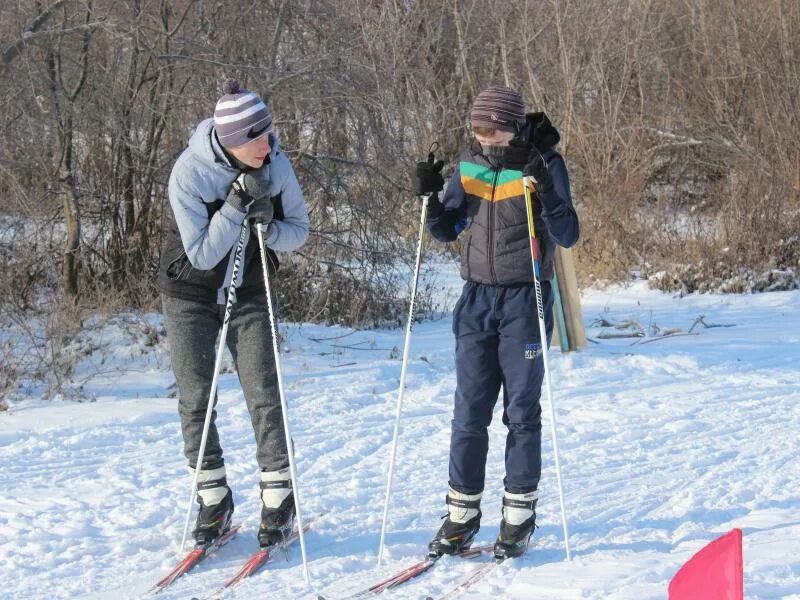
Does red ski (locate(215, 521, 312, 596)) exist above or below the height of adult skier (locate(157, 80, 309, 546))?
below

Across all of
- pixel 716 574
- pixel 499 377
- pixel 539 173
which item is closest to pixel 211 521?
pixel 499 377

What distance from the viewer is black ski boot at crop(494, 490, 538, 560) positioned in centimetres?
408

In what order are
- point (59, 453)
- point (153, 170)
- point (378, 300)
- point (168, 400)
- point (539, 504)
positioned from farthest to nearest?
1. point (378, 300)
2. point (153, 170)
3. point (168, 400)
4. point (59, 453)
5. point (539, 504)

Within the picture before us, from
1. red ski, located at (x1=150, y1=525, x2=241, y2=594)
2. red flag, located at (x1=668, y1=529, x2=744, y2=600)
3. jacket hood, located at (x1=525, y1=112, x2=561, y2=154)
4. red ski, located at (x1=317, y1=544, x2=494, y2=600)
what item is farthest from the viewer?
jacket hood, located at (x1=525, y1=112, x2=561, y2=154)

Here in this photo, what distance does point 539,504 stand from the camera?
4.91 meters

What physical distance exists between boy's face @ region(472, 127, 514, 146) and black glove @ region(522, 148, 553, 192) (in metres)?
0.21

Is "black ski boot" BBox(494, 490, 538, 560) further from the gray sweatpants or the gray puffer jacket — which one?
the gray puffer jacket

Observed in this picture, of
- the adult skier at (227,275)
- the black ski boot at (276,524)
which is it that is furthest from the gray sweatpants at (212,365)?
the black ski boot at (276,524)

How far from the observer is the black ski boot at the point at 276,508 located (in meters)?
4.24

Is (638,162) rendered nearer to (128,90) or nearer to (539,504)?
(128,90)

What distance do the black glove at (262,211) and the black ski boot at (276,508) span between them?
3.54 feet

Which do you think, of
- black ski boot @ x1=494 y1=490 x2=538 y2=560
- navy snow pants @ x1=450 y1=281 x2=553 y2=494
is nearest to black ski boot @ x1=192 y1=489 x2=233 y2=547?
navy snow pants @ x1=450 y1=281 x2=553 y2=494

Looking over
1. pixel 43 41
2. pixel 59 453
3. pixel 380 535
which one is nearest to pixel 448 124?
pixel 43 41

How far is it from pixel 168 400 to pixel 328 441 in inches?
57.7
